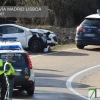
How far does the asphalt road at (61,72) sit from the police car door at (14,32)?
57.1 inches

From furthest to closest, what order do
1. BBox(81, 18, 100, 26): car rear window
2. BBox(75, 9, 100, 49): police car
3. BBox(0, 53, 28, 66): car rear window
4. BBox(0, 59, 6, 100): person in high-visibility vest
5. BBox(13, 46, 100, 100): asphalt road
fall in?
BBox(81, 18, 100, 26): car rear window
BBox(75, 9, 100, 49): police car
BBox(13, 46, 100, 100): asphalt road
BBox(0, 53, 28, 66): car rear window
BBox(0, 59, 6, 100): person in high-visibility vest

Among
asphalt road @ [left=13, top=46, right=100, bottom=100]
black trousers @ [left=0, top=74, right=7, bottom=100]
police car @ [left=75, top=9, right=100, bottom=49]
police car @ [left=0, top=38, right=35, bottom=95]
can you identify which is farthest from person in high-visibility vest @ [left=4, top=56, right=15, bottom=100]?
police car @ [left=75, top=9, right=100, bottom=49]

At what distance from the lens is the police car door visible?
26214 mm

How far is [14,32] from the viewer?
26391mm

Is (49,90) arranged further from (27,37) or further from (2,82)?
(27,37)

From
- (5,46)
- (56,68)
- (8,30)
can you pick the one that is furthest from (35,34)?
(5,46)

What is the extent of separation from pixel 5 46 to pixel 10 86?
2.47 meters

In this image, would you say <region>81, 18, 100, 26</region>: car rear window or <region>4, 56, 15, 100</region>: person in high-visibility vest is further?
<region>81, 18, 100, 26</region>: car rear window

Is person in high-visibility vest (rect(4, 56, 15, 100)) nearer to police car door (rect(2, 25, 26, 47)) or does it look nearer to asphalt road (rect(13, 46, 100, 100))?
asphalt road (rect(13, 46, 100, 100))

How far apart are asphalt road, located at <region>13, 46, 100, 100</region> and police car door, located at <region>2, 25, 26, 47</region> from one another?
57.1 inches

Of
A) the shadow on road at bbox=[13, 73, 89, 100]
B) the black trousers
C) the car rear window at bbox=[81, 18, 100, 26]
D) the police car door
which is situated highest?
the car rear window at bbox=[81, 18, 100, 26]

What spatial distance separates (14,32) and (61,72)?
639 centimetres

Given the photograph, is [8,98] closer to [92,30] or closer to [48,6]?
[92,30]

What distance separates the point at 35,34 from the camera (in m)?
26.5
